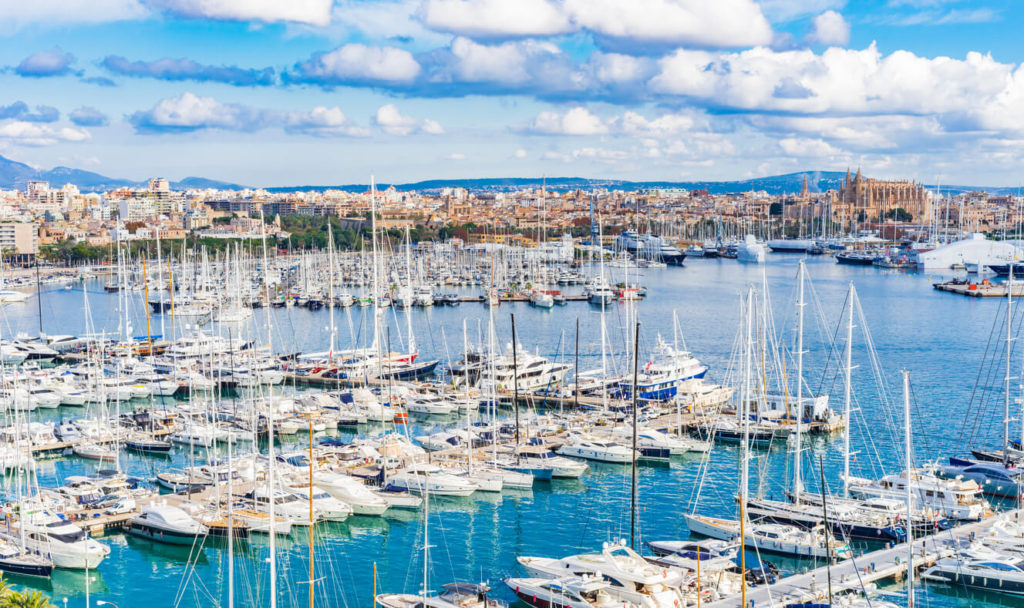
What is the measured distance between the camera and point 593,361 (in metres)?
30.6

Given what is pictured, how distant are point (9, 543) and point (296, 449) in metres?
6.88

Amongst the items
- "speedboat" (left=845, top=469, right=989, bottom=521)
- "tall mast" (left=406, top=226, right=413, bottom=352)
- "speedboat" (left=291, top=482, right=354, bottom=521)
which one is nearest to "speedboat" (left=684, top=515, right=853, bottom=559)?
"speedboat" (left=845, top=469, right=989, bottom=521)

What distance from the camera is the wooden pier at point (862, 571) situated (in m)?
11.8

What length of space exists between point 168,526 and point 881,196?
405 ft

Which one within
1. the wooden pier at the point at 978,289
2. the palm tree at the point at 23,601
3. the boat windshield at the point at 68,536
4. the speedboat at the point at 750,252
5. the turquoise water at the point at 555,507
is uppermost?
the speedboat at the point at 750,252

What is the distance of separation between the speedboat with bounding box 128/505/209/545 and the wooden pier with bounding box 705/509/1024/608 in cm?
772

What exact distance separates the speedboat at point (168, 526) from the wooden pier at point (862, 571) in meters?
7.72

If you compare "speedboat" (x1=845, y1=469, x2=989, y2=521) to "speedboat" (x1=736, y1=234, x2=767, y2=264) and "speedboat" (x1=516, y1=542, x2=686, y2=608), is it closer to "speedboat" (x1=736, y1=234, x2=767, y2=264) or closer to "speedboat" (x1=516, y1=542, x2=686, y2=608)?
"speedboat" (x1=516, y1=542, x2=686, y2=608)

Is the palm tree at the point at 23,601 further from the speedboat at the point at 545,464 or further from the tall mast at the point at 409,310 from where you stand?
the tall mast at the point at 409,310

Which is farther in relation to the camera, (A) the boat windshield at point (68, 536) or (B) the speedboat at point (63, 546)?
(A) the boat windshield at point (68, 536)

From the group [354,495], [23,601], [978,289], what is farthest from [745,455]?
[978,289]

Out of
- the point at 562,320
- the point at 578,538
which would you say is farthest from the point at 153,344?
the point at 578,538

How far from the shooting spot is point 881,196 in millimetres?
125562

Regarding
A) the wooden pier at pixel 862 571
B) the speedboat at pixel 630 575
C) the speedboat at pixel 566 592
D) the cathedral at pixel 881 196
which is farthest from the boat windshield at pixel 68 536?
the cathedral at pixel 881 196
